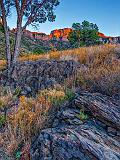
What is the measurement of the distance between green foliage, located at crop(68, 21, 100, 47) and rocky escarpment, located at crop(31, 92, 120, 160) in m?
40.7

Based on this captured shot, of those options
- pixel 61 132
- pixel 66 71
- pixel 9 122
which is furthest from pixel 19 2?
pixel 61 132

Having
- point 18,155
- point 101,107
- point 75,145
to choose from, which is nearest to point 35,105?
point 18,155

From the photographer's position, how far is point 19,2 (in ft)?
41.7

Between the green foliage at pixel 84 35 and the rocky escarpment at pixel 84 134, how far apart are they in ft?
134

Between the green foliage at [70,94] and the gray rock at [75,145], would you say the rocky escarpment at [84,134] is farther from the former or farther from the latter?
the green foliage at [70,94]

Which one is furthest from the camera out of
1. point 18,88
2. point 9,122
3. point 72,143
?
point 18,88

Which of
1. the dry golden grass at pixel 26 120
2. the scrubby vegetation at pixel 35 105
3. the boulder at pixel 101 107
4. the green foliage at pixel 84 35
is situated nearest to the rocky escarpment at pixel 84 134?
the boulder at pixel 101 107

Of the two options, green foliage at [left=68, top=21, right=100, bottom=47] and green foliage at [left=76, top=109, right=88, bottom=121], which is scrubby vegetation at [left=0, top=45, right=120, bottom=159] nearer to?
green foliage at [left=76, top=109, right=88, bottom=121]

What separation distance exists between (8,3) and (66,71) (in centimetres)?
472

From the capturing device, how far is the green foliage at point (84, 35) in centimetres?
4784

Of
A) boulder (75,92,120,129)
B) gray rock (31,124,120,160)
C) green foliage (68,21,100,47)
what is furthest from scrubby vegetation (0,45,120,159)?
green foliage (68,21,100,47)

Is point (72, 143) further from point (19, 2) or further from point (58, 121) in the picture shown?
point (19, 2)

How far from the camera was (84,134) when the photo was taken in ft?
19.7

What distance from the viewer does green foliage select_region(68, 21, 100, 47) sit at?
157 feet
